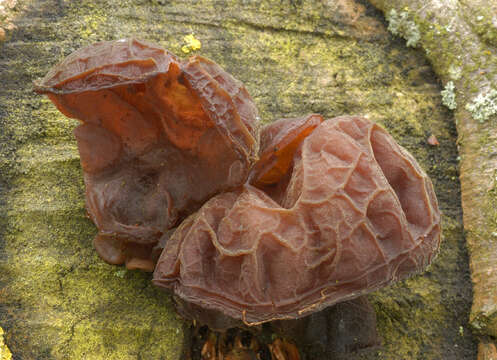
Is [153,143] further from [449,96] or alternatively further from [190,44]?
[449,96]

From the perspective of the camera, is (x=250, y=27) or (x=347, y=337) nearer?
(x=347, y=337)

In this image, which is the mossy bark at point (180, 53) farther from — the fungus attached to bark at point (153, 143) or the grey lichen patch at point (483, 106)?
the fungus attached to bark at point (153, 143)

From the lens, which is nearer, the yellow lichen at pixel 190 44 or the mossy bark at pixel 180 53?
the mossy bark at pixel 180 53

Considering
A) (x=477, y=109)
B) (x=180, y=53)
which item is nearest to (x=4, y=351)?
(x=180, y=53)

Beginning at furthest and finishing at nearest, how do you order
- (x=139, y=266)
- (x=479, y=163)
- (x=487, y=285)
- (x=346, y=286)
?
(x=479, y=163) < (x=487, y=285) < (x=139, y=266) < (x=346, y=286)

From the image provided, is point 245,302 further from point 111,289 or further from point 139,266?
point 111,289

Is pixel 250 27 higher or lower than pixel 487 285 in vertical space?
higher

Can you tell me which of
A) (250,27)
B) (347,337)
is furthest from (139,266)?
(250,27)

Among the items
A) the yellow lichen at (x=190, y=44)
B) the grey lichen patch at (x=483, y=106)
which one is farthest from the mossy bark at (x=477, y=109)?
the yellow lichen at (x=190, y=44)
